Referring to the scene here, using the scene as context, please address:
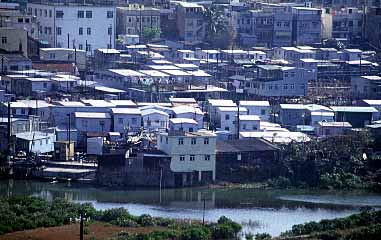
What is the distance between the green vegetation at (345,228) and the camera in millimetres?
17766

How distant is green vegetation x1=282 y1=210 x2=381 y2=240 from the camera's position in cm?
1777

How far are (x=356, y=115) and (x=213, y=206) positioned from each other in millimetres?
5351

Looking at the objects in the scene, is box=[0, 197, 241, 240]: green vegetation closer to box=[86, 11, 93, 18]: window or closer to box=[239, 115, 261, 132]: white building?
box=[239, 115, 261, 132]: white building

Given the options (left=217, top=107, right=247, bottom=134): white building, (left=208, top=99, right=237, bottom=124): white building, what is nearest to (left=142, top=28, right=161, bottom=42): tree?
(left=208, top=99, right=237, bottom=124): white building

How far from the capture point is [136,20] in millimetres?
A: 32875

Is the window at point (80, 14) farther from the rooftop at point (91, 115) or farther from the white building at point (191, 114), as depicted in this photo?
the rooftop at point (91, 115)

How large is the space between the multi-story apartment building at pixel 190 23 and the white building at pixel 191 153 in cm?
1049

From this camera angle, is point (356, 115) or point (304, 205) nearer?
point (304, 205)

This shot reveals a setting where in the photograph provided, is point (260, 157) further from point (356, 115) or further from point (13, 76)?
point (13, 76)

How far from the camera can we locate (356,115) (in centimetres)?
2522

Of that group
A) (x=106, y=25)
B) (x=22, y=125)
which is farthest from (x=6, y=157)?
(x=106, y=25)

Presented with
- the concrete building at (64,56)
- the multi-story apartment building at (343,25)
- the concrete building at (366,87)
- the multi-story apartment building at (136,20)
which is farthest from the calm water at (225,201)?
the multi-story apartment building at (343,25)

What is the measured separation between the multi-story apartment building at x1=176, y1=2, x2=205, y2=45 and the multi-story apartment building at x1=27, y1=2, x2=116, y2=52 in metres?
2.12

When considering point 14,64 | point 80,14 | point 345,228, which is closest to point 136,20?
point 80,14
